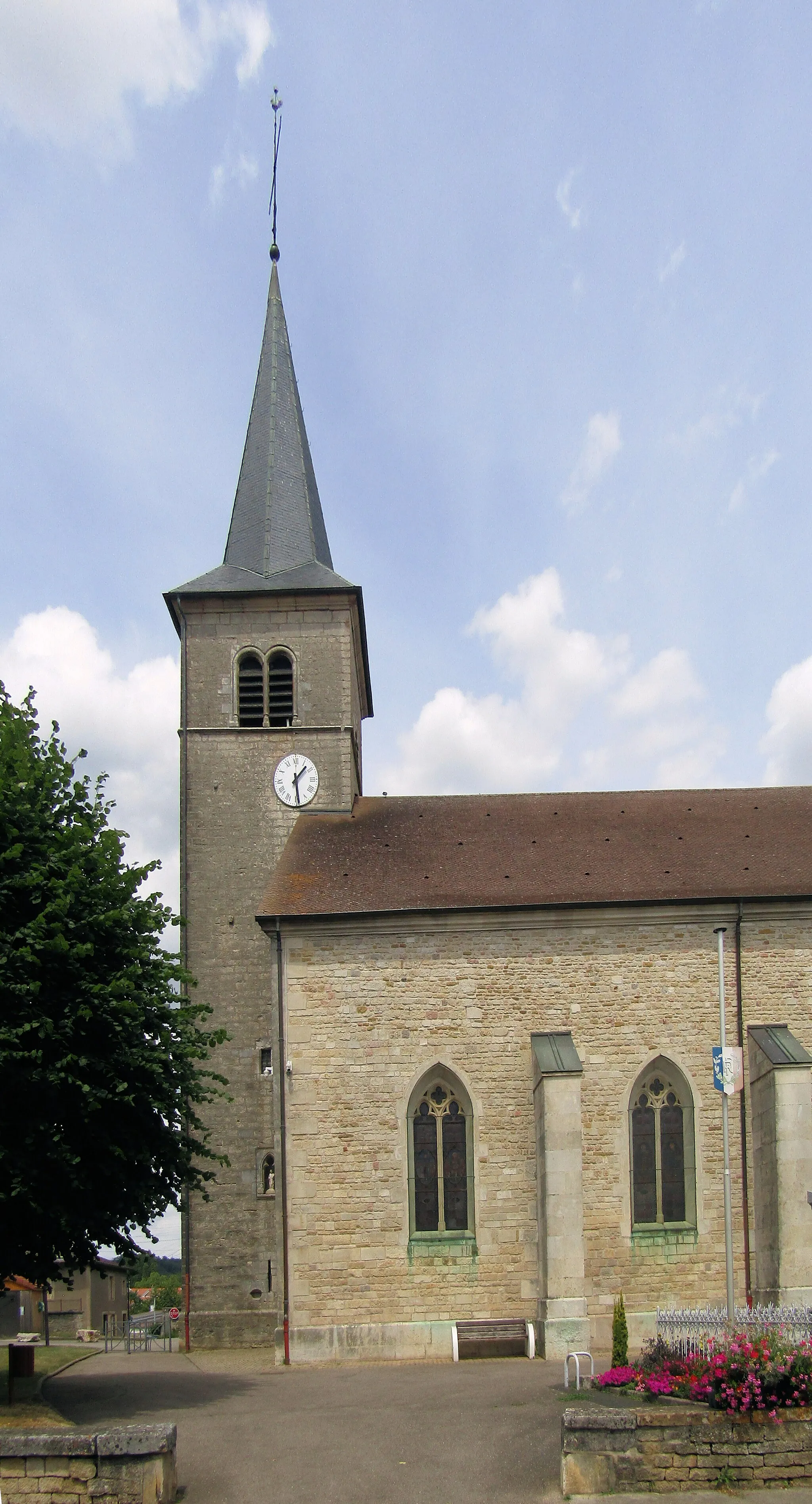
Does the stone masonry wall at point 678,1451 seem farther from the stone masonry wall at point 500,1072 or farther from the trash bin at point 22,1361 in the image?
the trash bin at point 22,1361

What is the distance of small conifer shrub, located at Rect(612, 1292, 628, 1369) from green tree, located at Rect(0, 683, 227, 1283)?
536cm

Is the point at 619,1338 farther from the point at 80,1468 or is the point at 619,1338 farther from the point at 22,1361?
the point at 22,1361

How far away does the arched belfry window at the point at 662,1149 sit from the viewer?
1928 centimetres

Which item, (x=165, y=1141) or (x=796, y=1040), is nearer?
(x=165, y=1141)

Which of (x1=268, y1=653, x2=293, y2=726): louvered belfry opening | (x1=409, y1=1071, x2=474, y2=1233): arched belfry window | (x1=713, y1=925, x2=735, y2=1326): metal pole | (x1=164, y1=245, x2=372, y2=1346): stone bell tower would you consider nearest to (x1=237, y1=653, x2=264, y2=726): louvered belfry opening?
(x1=164, y1=245, x2=372, y2=1346): stone bell tower

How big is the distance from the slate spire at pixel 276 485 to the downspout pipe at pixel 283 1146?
9245 mm

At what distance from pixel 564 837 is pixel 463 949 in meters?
3.61

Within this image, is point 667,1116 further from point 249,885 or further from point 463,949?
point 249,885

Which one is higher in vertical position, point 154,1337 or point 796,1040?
point 796,1040

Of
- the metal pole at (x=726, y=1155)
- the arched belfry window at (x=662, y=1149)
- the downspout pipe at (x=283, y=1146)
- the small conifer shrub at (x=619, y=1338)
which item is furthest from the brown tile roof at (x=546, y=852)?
the small conifer shrub at (x=619, y=1338)

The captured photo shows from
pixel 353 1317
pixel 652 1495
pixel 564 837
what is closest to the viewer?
pixel 652 1495

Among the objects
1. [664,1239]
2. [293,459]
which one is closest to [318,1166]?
[664,1239]

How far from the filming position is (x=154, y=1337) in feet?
112

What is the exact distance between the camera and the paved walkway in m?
10.6
